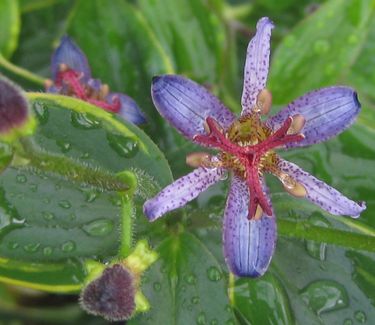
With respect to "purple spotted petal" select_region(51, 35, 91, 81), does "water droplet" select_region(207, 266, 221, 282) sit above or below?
below

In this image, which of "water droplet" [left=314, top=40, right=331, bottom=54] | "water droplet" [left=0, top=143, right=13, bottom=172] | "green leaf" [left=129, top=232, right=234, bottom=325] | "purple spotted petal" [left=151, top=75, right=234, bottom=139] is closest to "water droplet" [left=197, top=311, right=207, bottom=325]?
"green leaf" [left=129, top=232, right=234, bottom=325]

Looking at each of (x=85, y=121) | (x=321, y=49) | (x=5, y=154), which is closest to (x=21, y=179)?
(x=85, y=121)

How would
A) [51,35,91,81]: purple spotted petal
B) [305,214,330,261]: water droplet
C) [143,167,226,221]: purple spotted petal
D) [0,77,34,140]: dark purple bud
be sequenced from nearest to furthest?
[0,77,34,140]: dark purple bud
[143,167,226,221]: purple spotted petal
[305,214,330,261]: water droplet
[51,35,91,81]: purple spotted petal

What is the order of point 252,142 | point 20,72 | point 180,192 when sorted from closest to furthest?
point 180,192 → point 252,142 → point 20,72

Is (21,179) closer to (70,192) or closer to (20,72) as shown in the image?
(70,192)

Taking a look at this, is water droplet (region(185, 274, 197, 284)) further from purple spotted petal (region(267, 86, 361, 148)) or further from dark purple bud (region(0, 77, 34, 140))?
dark purple bud (region(0, 77, 34, 140))

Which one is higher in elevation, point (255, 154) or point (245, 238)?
point (255, 154)

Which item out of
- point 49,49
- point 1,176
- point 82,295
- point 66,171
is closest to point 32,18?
point 49,49
